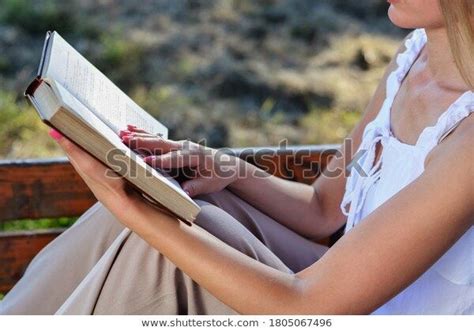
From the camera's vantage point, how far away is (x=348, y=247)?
138cm

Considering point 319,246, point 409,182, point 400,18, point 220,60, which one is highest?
point 220,60

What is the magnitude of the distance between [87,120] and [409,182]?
1.61ft

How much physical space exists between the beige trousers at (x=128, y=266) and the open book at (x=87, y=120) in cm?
16

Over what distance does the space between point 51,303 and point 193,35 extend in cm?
203

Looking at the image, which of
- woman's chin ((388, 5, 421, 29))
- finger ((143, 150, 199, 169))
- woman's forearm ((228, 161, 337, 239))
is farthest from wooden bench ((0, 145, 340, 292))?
woman's chin ((388, 5, 421, 29))

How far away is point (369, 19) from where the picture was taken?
371 cm

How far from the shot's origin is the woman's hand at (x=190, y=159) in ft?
4.99

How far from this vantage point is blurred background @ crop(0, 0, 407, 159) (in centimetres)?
314

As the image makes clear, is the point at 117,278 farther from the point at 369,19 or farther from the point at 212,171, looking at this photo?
the point at 369,19

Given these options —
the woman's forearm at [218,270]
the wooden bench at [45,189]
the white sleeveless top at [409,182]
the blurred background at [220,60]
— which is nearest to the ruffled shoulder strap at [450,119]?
the white sleeveless top at [409,182]

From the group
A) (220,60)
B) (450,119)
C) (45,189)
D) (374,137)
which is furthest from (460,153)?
(220,60)

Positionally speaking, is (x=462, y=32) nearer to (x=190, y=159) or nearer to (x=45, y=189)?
(x=190, y=159)

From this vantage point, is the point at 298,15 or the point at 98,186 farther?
the point at 298,15
